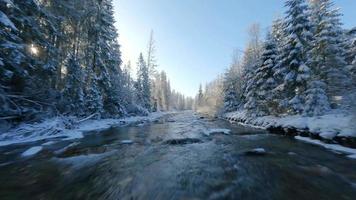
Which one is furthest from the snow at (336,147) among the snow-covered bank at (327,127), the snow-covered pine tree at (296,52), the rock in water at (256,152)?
the snow-covered pine tree at (296,52)

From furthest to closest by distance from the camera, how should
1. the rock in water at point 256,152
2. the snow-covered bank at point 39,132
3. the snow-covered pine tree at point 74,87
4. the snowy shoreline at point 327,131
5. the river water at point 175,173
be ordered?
the snow-covered pine tree at point 74,87 < the snow-covered bank at point 39,132 < the snowy shoreline at point 327,131 < the rock in water at point 256,152 < the river water at point 175,173

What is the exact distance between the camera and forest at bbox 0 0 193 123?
11.7 m

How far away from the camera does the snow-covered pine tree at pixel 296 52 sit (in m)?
17.4

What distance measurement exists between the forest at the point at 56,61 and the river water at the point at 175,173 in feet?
15.2

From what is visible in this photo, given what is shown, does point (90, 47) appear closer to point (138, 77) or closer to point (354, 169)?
point (138, 77)

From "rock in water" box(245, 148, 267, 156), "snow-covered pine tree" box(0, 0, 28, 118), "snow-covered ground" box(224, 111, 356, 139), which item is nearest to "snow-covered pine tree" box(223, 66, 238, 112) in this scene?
"snow-covered ground" box(224, 111, 356, 139)

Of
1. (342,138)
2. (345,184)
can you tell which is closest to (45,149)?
(345,184)

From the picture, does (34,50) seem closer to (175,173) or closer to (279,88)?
(175,173)

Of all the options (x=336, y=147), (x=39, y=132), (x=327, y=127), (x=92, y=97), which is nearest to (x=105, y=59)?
(x=92, y=97)

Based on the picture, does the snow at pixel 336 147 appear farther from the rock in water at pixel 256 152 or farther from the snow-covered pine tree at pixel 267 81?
the snow-covered pine tree at pixel 267 81

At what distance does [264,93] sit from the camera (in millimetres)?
22188

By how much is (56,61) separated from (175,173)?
15.8 meters

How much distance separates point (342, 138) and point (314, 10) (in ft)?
60.8

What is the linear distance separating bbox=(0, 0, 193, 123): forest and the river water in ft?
15.2
